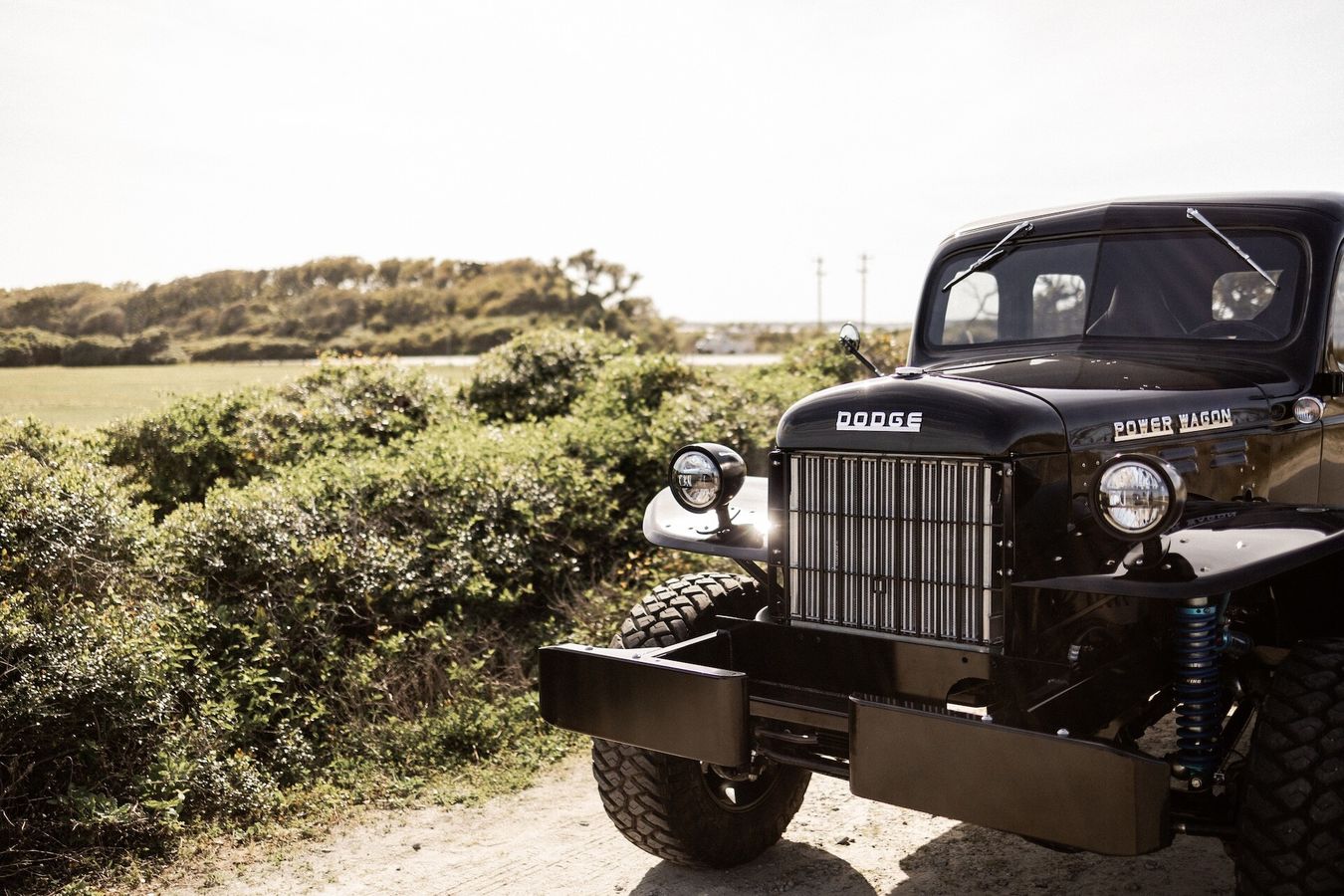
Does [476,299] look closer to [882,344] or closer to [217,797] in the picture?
[882,344]

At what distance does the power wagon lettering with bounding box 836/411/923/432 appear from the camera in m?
3.27

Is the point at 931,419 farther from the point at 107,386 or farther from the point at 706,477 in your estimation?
the point at 107,386

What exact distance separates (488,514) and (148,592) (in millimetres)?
2117

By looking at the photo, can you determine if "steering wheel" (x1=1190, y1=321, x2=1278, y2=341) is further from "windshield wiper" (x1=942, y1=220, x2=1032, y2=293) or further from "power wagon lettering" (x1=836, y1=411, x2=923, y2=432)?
"power wagon lettering" (x1=836, y1=411, x2=923, y2=432)

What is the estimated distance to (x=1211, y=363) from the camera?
4.24m

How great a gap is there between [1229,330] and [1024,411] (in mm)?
1621

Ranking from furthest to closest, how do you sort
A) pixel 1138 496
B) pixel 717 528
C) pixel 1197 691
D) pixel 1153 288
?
pixel 1153 288 → pixel 717 528 → pixel 1197 691 → pixel 1138 496

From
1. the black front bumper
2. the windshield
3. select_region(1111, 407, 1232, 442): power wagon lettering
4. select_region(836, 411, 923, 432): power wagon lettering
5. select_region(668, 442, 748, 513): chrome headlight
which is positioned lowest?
the black front bumper

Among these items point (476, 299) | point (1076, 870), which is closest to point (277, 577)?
point (1076, 870)

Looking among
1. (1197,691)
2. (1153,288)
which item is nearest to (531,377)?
(1153,288)

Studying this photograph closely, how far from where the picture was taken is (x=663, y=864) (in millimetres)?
4375

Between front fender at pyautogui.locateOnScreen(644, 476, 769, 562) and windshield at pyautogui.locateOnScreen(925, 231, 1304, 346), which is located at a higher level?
windshield at pyautogui.locateOnScreen(925, 231, 1304, 346)

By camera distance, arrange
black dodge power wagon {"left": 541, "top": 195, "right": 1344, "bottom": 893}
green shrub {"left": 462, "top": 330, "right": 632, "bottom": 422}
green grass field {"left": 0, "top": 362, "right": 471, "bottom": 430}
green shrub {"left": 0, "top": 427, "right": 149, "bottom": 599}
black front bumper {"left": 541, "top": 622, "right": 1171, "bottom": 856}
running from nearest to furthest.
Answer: black front bumper {"left": 541, "top": 622, "right": 1171, "bottom": 856}
black dodge power wagon {"left": 541, "top": 195, "right": 1344, "bottom": 893}
green shrub {"left": 0, "top": 427, "right": 149, "bottom": 599}
green grass field {"left": 0, "top": 362, "right": 471, "bottom": 430}
green shrub {"left": 462, "top": 330, "right": 632, "bottom": 422}

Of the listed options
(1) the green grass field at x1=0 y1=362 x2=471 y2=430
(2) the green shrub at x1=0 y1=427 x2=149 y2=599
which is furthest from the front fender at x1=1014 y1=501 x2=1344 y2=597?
(1) the green grass field at x1=0 y1=362 x2=471 y2=430
